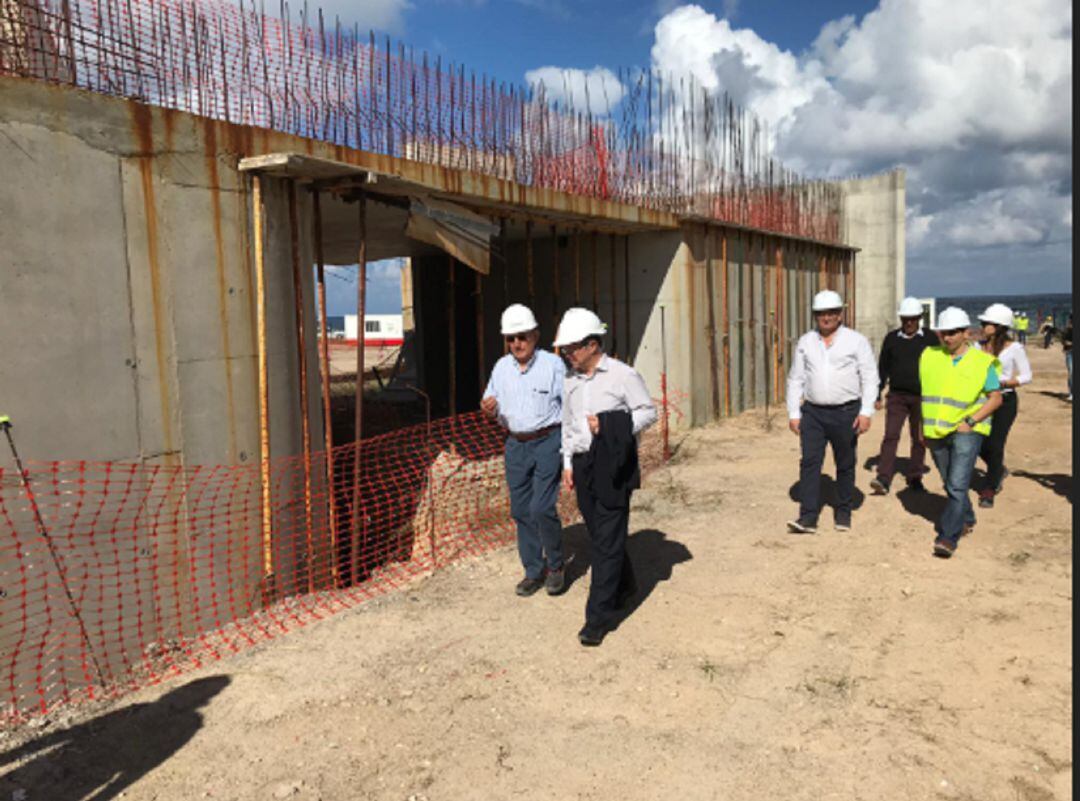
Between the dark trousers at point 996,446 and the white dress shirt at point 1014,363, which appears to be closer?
the dark trousers at point 996,446

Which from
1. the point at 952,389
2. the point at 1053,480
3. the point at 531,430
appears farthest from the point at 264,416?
the point at 1053,480

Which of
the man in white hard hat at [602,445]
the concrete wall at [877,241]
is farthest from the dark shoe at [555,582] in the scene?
the concrete wall at [877,241]

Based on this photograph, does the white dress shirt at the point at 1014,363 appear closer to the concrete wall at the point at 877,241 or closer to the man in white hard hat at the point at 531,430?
the man in white hard hat at the point at 531,430

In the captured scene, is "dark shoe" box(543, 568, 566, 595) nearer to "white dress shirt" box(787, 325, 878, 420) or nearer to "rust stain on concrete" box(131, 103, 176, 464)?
"white dress shirt" box(787, 325, 878, 420)

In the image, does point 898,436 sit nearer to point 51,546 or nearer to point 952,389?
point 952,389

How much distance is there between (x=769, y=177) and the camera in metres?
13.3

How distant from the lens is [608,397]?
4191 mm

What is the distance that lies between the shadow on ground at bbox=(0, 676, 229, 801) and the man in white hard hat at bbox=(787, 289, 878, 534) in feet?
14.3

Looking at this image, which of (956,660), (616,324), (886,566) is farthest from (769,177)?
(956,660)

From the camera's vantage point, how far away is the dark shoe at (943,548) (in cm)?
532

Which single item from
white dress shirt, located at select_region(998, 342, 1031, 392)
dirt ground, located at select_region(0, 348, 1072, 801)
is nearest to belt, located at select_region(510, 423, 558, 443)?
dirt ground, located at select_region(0, 348, 1072, 801)

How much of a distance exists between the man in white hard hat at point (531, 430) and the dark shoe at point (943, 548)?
269 centimetres

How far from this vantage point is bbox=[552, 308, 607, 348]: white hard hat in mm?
4137

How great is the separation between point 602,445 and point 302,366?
2735 mm
